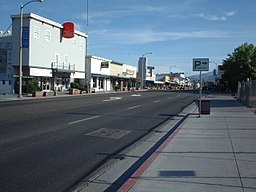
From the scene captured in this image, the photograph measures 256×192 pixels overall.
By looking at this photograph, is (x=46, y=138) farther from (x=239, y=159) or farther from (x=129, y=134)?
(x=239, y=159)

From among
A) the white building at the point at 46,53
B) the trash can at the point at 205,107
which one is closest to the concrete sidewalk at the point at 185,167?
the trash can at the point at 205,107

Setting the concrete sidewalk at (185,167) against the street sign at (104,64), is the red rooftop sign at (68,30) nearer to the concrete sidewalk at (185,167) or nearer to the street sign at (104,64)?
the street sign at (104,64)

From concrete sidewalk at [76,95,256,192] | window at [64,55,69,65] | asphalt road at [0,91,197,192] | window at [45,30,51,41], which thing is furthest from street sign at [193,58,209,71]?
window at [64,55,69,65]

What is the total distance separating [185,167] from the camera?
7852mm

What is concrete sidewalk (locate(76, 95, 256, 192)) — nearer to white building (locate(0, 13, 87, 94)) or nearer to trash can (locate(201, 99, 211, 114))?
trash can (locate(201, 99, 211, 114))

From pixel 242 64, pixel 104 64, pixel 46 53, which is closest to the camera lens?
pixel 46 53

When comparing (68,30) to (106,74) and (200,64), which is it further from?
(200,64)

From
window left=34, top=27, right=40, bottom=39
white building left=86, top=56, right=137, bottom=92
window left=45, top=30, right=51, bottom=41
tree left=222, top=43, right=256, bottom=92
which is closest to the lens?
window left=34, top=27, right=40, bottom=39

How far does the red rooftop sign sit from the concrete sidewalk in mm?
48386

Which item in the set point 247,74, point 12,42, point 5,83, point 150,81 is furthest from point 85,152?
point 150,81

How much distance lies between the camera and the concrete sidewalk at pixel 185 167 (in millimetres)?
6535

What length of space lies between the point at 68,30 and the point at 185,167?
53142mm

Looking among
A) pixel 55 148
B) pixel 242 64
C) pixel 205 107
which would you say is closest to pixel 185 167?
pixel 55 148

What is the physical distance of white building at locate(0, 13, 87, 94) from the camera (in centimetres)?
4950
